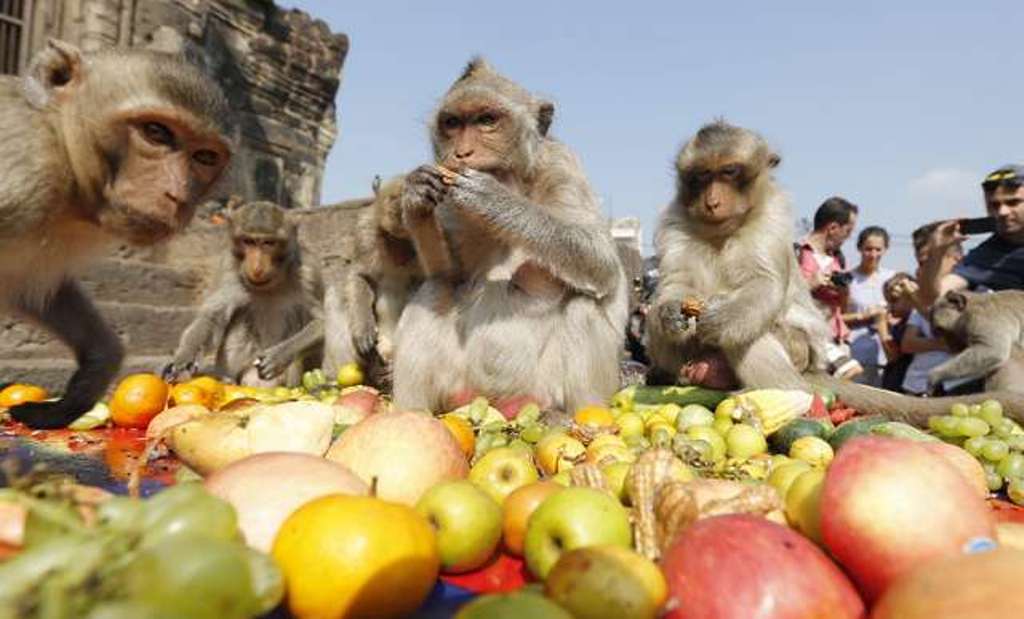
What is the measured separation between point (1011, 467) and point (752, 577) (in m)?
2.27

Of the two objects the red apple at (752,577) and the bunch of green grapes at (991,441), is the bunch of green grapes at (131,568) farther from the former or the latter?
the bunch of green grapes at (991,441)

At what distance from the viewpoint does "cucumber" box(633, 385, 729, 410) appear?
4.42 meters

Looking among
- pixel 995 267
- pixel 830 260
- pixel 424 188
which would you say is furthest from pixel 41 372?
pixel 995 267

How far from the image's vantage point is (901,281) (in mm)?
6355

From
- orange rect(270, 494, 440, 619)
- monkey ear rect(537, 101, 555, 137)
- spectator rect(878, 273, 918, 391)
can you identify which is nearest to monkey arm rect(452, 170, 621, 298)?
monkey ear rect(537, 101, 555, 137)

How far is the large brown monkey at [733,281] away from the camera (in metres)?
4.57

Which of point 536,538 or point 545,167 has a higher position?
point 545,167

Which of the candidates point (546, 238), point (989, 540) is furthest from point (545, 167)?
point (989, 540)

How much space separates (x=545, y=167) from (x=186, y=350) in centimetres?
411

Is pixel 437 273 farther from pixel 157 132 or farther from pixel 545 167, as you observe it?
pixel 157 132

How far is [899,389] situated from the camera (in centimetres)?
707

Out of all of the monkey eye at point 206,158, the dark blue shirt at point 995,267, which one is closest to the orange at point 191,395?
the monkey eye at point 206,158

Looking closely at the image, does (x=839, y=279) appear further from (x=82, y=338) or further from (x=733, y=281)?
(x=82, y=338)

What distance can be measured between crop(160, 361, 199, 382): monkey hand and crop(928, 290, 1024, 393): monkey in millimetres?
6359
